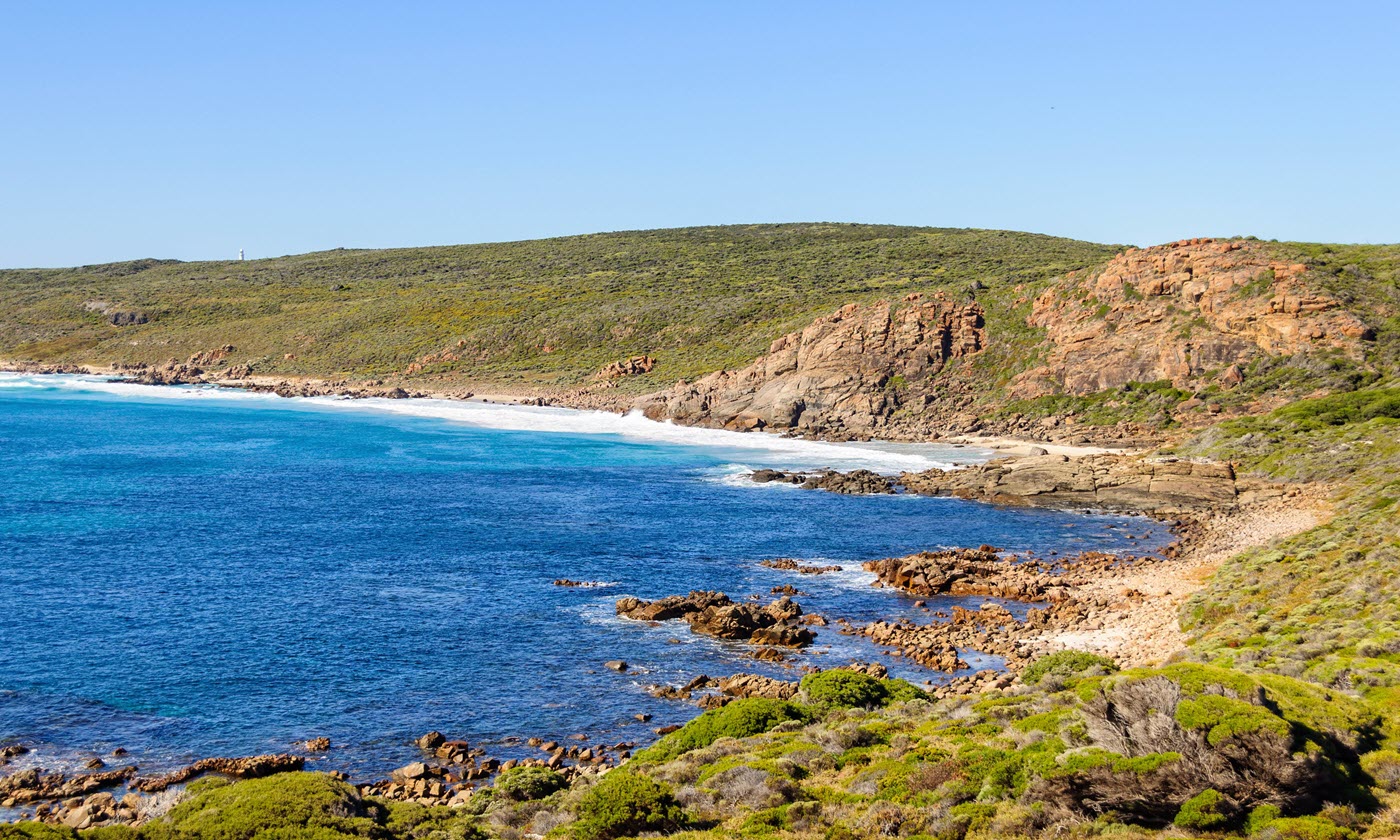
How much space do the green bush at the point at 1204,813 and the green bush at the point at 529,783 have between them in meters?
14.9

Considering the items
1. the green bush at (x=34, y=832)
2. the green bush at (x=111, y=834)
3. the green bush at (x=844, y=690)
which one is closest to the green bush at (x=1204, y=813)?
the green bush at (x=844, y=690)

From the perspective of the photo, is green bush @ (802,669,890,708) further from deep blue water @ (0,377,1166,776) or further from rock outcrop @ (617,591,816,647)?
rock outcrop @ (617,591,816,647)

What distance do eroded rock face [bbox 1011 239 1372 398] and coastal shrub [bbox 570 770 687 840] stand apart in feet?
274

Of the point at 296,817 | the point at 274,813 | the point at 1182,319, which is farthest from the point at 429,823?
the point at 1182,319

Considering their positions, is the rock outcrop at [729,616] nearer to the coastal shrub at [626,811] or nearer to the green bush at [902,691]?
the green bush at [902,691]

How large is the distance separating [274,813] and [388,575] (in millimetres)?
32408

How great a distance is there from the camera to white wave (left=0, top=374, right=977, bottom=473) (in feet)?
298

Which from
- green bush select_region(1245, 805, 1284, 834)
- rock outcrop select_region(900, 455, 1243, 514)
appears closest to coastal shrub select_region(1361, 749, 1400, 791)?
green bush select_region(1245, 805, 1284, 834)

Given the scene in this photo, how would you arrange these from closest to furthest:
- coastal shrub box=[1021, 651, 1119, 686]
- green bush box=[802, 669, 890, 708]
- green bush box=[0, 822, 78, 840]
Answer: green bush box=[0, 822, 78, 840] → coastal shrub box=[1021, 651, 1119, 686] → green bush box=[802, 669, 890, 708]

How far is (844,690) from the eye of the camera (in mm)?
32406

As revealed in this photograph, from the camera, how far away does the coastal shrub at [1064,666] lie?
105 ft

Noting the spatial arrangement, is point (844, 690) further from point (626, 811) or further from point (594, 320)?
point (594, 320)

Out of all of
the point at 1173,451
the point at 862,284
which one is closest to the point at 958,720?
the point at 1173,451

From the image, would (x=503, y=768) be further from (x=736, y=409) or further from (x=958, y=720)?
(x=736, y=409)
